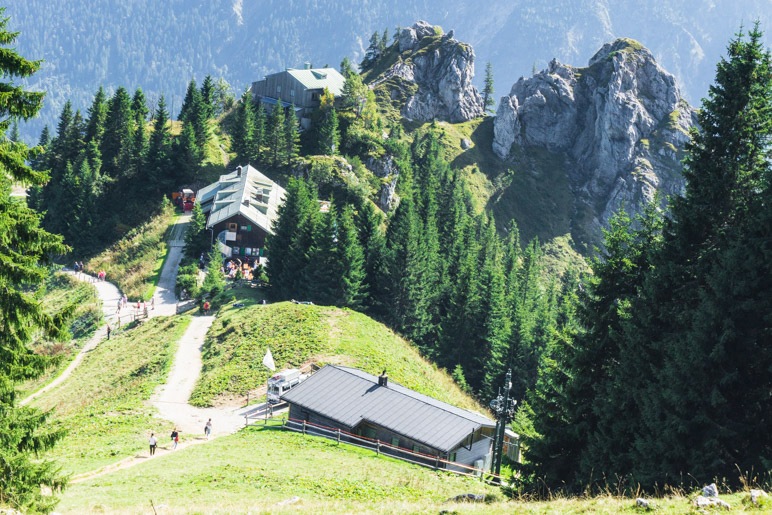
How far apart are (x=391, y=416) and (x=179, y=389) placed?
20.0 m

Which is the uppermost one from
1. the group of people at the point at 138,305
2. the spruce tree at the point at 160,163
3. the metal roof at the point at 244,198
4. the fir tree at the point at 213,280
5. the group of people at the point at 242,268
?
the spruce tree at the point at 160,163

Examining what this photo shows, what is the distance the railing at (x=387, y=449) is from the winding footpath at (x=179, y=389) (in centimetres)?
478

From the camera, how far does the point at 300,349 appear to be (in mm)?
57688

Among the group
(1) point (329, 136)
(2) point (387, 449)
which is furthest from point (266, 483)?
(1) point (329, 136)

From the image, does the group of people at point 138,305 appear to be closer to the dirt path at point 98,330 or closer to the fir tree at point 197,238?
the dirt path at point 98,330

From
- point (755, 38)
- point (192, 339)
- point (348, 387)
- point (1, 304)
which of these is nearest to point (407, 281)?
point (192, 339)

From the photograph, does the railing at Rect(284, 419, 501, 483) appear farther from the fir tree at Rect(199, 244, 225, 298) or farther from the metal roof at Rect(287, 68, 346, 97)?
the metal roof at Rect(287, 68, 346, 97)

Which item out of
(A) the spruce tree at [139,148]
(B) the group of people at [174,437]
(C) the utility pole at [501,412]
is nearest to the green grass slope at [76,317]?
(A) the spruce tree at [139,148]

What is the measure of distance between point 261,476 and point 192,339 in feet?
126

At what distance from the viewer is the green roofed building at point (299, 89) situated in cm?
13962

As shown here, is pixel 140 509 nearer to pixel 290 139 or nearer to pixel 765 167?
pixel 765 167

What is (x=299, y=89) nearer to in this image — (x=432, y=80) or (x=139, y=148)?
(x=139, y=148)

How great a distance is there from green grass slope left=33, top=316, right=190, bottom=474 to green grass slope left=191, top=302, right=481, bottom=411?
392 cm

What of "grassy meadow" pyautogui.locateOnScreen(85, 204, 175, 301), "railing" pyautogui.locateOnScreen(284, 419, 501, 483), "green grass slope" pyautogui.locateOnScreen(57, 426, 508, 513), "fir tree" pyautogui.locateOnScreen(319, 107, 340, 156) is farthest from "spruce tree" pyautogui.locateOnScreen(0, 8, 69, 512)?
"fir tree" pyautogui.locateOnScreen(319, 107, 340, 156)
